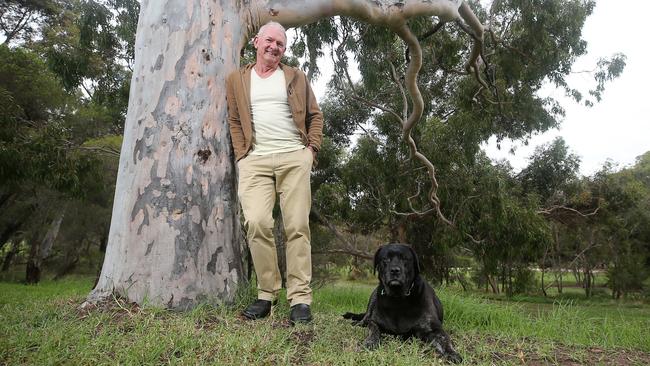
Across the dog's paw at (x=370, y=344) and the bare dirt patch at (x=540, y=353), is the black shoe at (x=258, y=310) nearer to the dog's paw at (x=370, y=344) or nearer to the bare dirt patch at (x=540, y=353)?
the dog's paw at (x=370, y=344)

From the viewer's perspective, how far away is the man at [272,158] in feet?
10.6

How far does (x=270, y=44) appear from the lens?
3.35m

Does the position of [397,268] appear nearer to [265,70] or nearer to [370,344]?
[370,344]

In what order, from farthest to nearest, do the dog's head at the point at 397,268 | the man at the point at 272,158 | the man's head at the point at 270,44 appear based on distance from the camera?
the man's head at the point at 270,44 → the man at the point at 272,158 → the dog's head at the point at 397,268

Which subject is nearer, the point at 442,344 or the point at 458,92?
the point at 442,344

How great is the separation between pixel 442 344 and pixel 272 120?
1.71 meters

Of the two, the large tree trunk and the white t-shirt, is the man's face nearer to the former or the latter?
the white t-shirt

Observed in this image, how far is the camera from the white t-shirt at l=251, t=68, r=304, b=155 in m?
3.33

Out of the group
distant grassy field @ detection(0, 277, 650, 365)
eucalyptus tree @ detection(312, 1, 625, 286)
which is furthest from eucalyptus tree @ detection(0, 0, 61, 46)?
distant grassy field @ detection(0, 277, 650, 365)

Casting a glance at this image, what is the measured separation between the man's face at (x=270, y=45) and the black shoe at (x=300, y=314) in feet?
5.17

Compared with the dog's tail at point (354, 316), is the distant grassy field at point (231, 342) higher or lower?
lower

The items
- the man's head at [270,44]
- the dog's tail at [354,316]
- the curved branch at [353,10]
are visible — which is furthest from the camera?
the curved branch at [353,10]

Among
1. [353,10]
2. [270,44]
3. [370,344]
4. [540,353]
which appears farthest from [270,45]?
[540,353]

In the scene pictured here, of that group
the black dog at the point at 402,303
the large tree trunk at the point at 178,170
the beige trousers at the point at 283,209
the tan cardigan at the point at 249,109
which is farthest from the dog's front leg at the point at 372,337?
the tan cardigan at the point at 249,109
